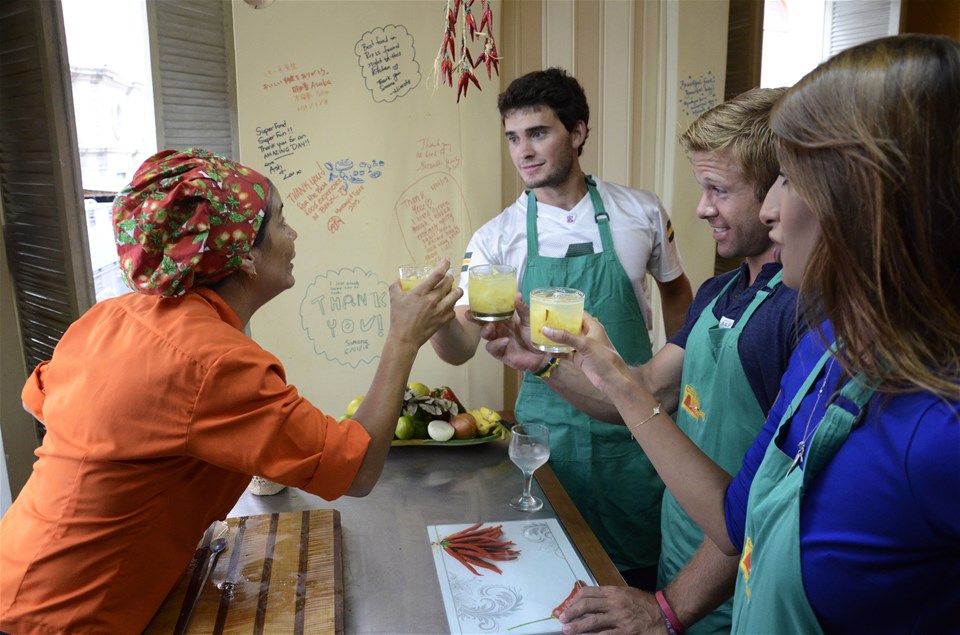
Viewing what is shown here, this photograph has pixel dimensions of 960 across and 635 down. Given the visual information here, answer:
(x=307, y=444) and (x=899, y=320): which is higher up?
(x=899, y=320)

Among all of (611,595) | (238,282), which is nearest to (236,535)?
(238,282)

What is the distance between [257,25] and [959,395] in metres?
2.93

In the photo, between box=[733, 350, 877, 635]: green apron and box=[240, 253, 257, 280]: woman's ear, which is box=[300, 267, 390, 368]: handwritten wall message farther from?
box=[733, 350, 877, 635]: green apron

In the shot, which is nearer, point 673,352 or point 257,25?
point 673,352

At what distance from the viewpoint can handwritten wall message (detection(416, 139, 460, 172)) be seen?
11.1 ft

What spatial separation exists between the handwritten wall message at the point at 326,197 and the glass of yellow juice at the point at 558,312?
1744mm

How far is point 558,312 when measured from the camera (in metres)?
1.72

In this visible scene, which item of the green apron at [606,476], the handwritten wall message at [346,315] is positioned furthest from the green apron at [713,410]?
the handwritten wall message at [346,315]

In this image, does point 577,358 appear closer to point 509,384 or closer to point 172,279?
point 172,279

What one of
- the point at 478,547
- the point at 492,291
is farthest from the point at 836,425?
the point at 492,291

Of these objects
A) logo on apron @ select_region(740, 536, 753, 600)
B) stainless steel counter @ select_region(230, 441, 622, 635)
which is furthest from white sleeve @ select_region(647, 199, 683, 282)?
logo on apron @ select_region(740, 536, 753, 600)

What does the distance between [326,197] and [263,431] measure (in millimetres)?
2063

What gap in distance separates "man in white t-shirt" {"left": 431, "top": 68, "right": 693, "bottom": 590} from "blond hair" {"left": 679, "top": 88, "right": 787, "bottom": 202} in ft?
3.17

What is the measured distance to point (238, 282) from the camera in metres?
1.59
